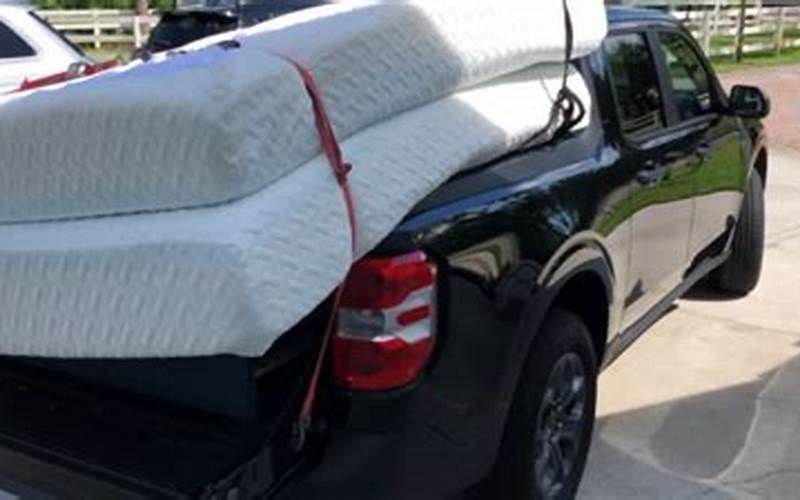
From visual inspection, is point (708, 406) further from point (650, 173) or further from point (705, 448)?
point (650, 173)

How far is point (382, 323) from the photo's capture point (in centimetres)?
248

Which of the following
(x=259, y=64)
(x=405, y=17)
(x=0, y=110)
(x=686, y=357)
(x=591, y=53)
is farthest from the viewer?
(x=686, y=357)

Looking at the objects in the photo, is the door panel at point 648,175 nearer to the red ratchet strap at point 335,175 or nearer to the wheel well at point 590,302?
the wheel well at point 590,302

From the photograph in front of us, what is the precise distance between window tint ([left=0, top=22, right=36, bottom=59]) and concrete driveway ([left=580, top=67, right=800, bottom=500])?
5644 millimetres

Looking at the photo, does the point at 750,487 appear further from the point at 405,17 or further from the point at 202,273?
the point at 202,273

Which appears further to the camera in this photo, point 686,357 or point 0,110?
point 686,357

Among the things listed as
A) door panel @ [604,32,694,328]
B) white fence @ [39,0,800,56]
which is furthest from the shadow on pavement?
white fence @ [39,0,800,56]

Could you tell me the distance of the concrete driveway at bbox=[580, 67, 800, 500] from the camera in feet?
12.3

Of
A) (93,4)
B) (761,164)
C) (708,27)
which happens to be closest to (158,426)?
(761,164)

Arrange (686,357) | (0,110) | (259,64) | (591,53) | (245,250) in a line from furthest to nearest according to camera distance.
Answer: (686,357) < (591,53) < (0,110) < (259,64) < (245,250)

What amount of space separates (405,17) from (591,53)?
1.19 meters

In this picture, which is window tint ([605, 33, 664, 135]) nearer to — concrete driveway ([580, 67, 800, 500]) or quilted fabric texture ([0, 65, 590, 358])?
concrete driveway ([580, 67, 800, 500])

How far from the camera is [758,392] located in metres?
4.55

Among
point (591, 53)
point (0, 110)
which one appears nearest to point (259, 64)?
point (0, 110)
